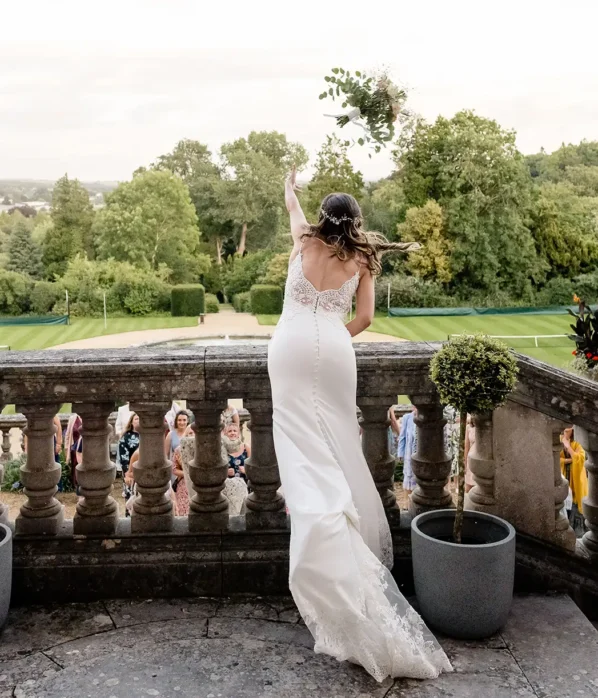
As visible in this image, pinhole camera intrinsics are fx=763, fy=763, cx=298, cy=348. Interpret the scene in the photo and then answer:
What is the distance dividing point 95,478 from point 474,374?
1748 millimetres

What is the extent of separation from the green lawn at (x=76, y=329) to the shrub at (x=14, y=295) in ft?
17.5

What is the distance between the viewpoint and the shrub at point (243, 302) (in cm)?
5356

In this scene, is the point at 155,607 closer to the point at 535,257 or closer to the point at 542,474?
the point at 542,474

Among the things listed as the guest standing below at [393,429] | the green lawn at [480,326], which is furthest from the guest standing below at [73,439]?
the green lawn at [480,326]

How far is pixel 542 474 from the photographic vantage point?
3492 mm

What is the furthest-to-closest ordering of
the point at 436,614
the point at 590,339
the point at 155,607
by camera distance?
1. the point at 590,339
2. the point at 155,607
3. the point at 436,614

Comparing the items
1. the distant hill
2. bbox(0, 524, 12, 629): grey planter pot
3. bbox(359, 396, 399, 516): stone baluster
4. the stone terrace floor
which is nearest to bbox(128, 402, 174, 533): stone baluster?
the stone terrace floor

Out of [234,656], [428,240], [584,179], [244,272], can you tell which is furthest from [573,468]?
[584,179]

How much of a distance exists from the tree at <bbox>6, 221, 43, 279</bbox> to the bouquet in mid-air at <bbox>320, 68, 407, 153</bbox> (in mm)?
60599

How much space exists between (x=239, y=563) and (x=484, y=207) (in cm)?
5332

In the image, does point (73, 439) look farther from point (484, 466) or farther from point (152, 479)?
point (484, 466)

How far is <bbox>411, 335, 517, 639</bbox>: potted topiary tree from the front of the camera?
3.06 metres

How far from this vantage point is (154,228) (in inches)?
2349

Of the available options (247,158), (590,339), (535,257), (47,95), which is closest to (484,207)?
(535,257)
